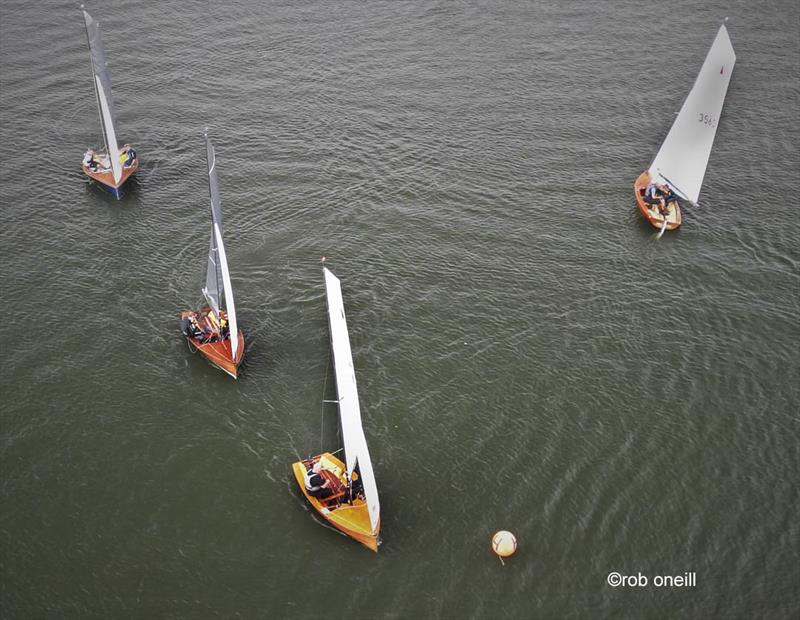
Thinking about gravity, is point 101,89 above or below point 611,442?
above

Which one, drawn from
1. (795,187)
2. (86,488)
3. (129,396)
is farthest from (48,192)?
(795,187)

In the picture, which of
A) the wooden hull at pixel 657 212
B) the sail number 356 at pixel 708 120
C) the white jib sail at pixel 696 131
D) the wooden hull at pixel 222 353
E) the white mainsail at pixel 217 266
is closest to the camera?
the white mainsail at pixel 217 266

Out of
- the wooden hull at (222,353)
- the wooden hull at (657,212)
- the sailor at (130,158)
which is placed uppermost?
the sailor at (130,158)

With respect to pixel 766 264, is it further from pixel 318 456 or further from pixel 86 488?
pixel 86 488

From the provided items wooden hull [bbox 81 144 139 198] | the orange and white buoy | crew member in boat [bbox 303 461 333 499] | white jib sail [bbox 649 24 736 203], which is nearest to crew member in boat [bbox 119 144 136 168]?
wooden hull [bbox 81 144 139 198]

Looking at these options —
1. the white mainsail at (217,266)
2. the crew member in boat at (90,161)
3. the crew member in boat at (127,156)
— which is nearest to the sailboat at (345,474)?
the white mainsail at (217,266)

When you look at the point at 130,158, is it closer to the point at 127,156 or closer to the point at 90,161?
the point at 127,156

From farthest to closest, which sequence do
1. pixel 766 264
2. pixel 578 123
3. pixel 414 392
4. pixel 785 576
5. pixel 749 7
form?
pixel 749 7 → pixel 578 123 → pixel 766 264 → pixel 414 392 → pixel 785 576

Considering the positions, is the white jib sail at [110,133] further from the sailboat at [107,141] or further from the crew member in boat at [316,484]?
the crew member in boat at [316,484]
